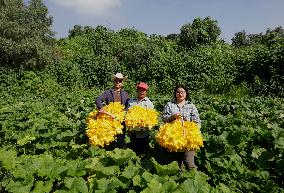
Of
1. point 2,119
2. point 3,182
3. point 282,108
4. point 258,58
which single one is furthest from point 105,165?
point 258,58

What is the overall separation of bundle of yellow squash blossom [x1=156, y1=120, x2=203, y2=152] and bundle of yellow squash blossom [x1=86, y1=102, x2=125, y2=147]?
1062 mm

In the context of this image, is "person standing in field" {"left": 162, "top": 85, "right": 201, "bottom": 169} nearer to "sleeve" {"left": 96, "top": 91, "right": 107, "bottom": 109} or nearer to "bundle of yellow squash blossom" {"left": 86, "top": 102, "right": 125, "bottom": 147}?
"bundle of yellow squash blossom" {"left": 86, "top": 102, "right": 125, "bottom": 147}

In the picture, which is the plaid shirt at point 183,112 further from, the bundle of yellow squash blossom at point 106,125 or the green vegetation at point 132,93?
the bundle of yellow squash blossom at point 106,125

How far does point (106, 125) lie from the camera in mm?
6582

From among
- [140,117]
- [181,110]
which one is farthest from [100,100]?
[181,110]

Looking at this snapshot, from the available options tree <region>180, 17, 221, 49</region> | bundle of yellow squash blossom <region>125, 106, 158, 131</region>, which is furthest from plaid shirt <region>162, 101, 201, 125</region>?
tree <region>180, 17, 221, 49</region>

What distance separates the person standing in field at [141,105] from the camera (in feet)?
23.3

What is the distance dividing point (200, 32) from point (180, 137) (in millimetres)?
24227

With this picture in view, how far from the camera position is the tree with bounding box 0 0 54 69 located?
26.0 metres

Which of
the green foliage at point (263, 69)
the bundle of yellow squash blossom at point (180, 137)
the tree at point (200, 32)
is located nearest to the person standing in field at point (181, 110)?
the bundle of yellow squash blossom at point (180, 137)

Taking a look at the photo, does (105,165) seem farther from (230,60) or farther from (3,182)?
(230,60)

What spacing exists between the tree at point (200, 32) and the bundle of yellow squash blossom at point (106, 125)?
909 inches

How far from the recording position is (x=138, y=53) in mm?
28234

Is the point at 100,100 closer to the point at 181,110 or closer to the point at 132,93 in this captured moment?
the point at 181,110
